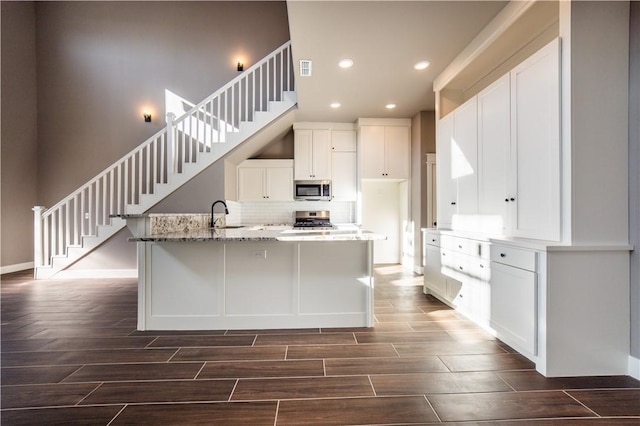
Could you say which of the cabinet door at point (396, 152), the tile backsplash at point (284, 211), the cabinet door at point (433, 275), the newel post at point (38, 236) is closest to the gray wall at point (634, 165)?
the cabinet door at point (433, 275)

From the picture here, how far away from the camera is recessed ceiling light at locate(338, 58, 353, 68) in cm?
366

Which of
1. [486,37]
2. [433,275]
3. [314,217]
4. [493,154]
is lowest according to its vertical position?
[433,275]

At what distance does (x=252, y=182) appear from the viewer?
620 centimetres

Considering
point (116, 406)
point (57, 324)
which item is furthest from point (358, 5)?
point (57, 324)

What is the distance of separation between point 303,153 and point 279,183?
753 mm

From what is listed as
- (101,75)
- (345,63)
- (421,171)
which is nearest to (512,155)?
(345,63)

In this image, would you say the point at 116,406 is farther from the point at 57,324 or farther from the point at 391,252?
the point at 391,252

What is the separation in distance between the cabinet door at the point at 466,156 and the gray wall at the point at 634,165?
1259 millimetres

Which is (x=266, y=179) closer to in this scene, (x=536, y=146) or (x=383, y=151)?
(x=383, y=151)

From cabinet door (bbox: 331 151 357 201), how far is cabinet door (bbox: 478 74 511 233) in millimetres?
3109

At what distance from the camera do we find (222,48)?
21.5ft

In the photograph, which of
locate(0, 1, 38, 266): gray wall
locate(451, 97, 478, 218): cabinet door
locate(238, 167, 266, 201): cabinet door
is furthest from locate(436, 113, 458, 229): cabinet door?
locate(0, 1, 38, 266): gray wall

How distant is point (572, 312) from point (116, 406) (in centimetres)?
286

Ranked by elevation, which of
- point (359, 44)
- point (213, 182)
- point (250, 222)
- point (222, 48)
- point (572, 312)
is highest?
point (222, 48)
